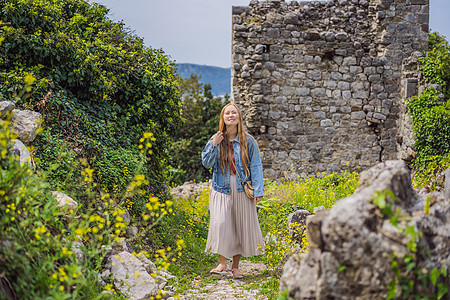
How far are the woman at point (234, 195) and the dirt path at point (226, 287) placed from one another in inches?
5.8

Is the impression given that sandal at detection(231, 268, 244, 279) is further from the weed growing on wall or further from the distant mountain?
the distant mountain

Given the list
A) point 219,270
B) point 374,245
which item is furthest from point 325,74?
point 374,245

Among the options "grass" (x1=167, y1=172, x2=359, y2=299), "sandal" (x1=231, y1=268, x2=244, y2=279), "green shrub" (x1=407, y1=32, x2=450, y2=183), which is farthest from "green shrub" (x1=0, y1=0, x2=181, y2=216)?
"green shrub" (x1=407, y1=32, x2=450, y2=183)

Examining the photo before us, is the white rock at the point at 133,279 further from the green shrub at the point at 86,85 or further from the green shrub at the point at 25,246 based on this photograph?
the green shrub at the point at 86,85

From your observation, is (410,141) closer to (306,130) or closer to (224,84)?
(306,130)

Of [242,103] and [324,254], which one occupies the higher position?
[242,103]

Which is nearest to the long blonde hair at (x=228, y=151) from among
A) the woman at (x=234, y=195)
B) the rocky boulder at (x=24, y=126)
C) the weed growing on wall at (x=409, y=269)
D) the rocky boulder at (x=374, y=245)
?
the woman at (x=234, y=195)

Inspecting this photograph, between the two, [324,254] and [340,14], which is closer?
[324,254]

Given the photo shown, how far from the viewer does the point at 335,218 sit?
213cm

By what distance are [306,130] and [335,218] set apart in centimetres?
804

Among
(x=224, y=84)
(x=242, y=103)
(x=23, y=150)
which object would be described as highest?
(x=224, y=84)

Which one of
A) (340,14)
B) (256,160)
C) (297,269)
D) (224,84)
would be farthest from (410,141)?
(224,84)

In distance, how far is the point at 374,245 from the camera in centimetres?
207

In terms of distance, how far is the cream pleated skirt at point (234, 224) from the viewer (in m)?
4.86
